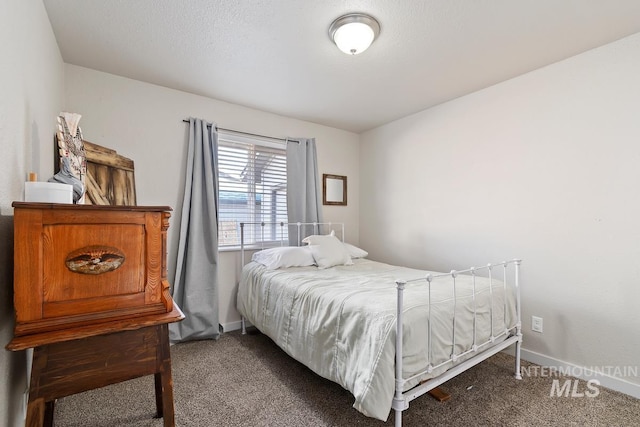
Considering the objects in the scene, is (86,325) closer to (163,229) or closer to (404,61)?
(163,229)

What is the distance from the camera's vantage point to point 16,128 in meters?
1.20

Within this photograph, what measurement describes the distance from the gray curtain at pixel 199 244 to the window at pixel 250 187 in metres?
0.19

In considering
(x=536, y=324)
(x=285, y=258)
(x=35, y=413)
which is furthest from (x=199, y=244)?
(x=536, y=324)

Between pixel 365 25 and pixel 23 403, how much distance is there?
8.72 feet

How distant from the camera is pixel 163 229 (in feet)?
3.73

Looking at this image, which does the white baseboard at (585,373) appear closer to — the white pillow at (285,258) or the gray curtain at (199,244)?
the white pillow at (285,258)

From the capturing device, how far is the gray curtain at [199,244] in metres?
2.70

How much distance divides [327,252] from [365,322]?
4.62 ft

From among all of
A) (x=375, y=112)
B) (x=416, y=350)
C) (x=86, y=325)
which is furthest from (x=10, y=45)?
(x=375, y=112)

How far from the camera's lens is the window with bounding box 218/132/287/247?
10.1 feet

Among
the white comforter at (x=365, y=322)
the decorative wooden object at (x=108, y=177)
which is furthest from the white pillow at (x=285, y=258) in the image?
the decorative wooden object at (x=108, y=177)

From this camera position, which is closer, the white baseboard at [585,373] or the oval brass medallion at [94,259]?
the oval brass medallion at [94,259]

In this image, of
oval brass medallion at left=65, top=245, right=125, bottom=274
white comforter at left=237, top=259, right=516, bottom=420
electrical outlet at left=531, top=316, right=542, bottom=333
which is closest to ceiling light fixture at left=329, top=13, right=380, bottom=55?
white comforter at left=237, top=259, right=516, bottom=420

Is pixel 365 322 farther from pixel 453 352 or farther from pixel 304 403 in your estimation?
pixel 304 403
